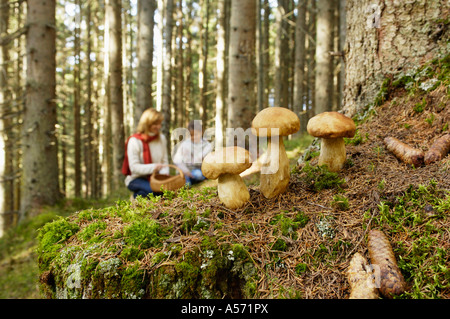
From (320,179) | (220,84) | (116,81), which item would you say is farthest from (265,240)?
(220,84)

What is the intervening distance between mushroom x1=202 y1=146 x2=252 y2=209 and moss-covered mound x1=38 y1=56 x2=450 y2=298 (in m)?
0.08

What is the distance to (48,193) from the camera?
268 inches

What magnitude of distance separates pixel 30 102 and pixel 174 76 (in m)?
12.1

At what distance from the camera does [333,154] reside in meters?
2.53

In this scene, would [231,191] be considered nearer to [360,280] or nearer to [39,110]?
[360,280]

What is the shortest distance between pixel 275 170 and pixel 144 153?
323cm

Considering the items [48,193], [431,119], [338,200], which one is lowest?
[48,193]

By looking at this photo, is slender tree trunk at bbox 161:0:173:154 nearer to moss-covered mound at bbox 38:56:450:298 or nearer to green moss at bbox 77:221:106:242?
moss-covered mound at bbox 38:56:450:298

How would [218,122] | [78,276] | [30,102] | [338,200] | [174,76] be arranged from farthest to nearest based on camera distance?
[174,76], [218,122], [30,102], [338,200], [78,276]

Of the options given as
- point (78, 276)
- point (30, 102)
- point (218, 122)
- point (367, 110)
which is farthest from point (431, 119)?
point (30, 102)

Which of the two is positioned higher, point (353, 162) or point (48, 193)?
point (353, 162)

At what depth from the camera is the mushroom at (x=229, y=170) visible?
6.86 feet

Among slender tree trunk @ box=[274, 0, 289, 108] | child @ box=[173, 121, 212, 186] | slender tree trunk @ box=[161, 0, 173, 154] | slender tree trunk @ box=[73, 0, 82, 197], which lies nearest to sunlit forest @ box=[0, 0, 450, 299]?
child @ box=[173, 121, 212, 186]
